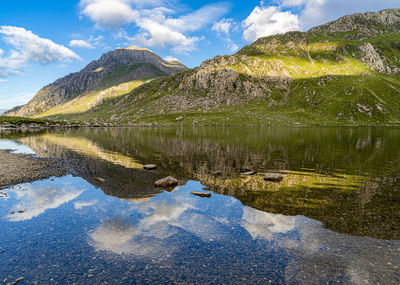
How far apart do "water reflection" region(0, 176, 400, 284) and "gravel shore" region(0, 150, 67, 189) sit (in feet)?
35.0

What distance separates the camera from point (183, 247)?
15.8 m

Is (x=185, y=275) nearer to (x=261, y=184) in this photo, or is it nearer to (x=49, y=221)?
(x=49, y=221)

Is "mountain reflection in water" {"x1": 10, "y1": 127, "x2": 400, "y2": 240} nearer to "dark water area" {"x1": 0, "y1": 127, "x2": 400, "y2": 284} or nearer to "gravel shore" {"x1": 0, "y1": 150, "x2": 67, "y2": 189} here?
"dark water area" {"x1": 0, "y1": 127, "x2": 400, "y2": 284}

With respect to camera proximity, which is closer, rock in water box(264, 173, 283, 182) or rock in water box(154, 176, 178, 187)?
rock in water box(154, 176, 178, 187)

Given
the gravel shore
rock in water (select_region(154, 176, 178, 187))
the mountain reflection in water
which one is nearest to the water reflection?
the mountain reflection in water

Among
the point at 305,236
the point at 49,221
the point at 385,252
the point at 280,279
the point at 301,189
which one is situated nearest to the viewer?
the point at 280,279

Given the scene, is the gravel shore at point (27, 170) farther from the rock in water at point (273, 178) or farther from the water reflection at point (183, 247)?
the rock in water at point (273, 178)

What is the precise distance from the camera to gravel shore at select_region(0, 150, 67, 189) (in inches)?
1275

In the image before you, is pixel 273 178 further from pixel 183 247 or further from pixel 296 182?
pixel 183 247

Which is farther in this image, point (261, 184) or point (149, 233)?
point (261, 184)

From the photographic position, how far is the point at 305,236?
56.3ft

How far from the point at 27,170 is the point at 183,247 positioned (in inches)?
1382

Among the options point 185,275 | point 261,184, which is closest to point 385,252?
point 185,275

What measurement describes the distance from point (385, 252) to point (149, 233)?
16331 mm
